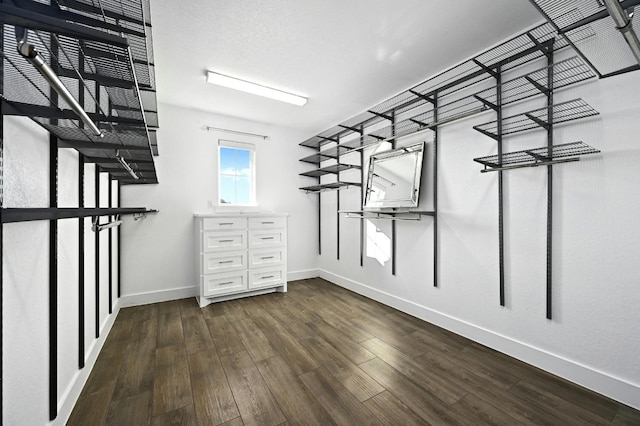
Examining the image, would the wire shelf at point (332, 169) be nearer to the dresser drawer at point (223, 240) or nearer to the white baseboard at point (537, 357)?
the dresser drawer at point (223, 240)

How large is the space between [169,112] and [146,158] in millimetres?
1867

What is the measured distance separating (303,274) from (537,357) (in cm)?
310

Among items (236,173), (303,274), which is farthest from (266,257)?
(236,173)

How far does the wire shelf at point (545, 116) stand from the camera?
167 centimetres

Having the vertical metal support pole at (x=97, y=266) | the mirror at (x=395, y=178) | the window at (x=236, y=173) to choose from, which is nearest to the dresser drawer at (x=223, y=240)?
the window at (x=236, y=173)

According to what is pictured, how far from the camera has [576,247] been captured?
1732 mm

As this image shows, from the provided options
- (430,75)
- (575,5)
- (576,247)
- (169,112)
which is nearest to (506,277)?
(576,247)

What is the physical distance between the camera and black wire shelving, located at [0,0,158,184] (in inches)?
23.7

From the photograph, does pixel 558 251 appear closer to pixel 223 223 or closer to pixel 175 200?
pixel 223 223

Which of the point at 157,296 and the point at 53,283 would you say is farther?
the point at 157,296

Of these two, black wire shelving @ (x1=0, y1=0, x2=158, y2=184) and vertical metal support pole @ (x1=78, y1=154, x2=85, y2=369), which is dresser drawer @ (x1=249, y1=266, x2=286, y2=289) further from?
black wire shelving @ (x1=0, y1=0, x2=158, y2=184)

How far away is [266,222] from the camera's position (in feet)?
11.8

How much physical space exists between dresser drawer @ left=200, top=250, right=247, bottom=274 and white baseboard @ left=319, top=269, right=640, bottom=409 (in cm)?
194

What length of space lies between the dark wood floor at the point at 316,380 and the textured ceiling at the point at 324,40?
2472mm
